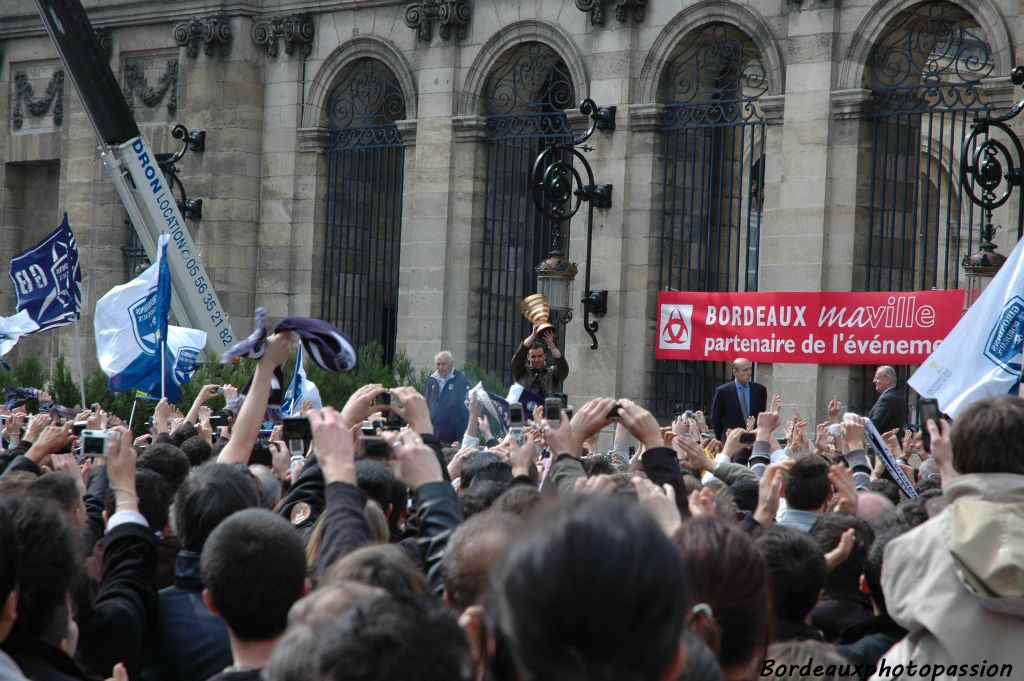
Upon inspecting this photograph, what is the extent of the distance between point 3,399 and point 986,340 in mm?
13123

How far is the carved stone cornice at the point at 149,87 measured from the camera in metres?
23.4

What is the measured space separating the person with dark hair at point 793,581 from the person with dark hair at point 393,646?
218 centimetres

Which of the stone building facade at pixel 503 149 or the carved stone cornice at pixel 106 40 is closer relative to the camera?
the stone building facade at pixel 503 149

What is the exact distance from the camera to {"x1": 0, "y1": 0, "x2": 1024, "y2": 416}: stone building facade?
17625mm

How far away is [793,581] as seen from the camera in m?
4.50

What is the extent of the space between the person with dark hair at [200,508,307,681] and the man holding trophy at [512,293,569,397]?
11247 millimetres

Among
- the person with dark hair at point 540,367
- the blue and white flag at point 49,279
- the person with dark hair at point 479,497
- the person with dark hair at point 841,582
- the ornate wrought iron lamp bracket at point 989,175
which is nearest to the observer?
the person with dark hair at point 841,582

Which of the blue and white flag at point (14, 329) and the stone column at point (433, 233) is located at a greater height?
the stone column at point (433, 233)

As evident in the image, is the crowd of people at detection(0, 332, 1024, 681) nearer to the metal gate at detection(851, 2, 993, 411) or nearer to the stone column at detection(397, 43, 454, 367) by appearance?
the metal gate at detection(851, 2, 993, 411)

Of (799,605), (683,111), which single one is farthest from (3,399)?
(799,605)

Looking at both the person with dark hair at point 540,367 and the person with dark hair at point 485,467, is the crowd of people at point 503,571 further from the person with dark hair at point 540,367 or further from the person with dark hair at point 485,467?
the person with dark hair at point 540,367

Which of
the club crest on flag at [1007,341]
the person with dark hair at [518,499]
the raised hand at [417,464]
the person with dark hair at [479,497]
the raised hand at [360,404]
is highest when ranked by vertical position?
the club crest on flag at [1007,341]

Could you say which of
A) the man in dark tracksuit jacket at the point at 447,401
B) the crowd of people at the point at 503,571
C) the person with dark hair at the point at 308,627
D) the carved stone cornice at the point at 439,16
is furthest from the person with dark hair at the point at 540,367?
the person with dark hair at the point at 308,627

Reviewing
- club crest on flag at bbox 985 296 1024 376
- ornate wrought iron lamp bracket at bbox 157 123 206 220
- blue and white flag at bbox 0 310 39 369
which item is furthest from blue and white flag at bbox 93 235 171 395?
ornate wrought iron lamp bracket at bbox 157 123 206 220
